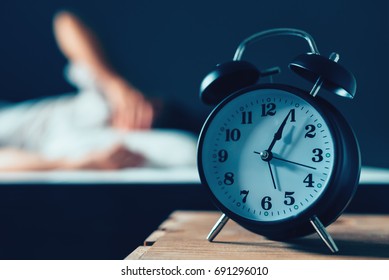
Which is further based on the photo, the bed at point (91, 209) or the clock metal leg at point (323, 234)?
the bed at point (91, 209)

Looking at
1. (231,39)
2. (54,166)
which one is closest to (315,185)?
(231,39)

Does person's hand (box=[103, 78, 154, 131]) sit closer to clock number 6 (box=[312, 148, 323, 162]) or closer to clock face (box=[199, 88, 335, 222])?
clock face (box=[199, 88, 335, 222])

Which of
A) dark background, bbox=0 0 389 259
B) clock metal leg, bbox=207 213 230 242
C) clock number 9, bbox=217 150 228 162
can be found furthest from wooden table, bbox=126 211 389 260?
dark background, bbox=0 0 389 259

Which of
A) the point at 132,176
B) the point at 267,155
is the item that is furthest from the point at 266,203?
the point at 132,176

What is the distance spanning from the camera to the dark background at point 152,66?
1456mm

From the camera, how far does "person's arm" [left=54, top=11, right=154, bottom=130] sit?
1.60m

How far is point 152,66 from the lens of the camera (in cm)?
162

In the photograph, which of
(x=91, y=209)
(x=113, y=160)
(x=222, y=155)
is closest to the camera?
(x=222, y=155)

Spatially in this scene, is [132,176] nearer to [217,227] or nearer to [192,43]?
[192,43]

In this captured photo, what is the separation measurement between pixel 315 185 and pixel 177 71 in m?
0.83

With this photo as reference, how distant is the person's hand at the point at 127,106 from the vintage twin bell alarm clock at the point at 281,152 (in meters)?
0.61

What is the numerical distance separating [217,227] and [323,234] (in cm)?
21

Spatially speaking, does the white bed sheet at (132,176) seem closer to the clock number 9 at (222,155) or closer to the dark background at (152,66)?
the dark background at (152,66)

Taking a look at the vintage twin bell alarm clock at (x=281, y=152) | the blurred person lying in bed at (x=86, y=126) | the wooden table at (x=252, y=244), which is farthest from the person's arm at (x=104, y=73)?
the vintage twin bell alarm clock at (x=281, y=152)
